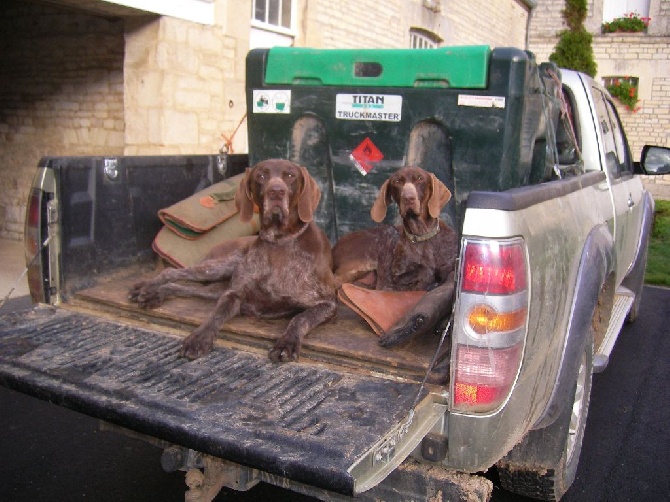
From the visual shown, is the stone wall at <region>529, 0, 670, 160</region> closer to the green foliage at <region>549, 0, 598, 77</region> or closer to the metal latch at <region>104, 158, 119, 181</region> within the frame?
the green foliage at <region>549, 0, 598, 77</region>

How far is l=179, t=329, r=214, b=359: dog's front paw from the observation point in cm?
291

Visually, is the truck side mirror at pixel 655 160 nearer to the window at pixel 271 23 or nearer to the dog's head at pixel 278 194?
the dog's head at pixel 278 194

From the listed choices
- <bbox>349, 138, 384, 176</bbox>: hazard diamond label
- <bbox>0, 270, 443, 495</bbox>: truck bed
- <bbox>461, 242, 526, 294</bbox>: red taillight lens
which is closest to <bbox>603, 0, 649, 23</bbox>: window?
<bbox>349, 138, 384, 176</bbox>: hazard diamond label

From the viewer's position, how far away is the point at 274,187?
140 inches

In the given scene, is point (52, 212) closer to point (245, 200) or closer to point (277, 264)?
point (245, 200)

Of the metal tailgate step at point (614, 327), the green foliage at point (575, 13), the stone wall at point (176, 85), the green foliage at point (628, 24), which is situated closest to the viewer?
the metal tailgate step at point (614, 327)

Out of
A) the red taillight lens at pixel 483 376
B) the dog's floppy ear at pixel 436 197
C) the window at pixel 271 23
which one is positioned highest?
the window at pixel 271 23

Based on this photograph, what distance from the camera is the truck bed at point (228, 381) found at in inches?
86.7

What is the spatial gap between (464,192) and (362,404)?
2.00 meters

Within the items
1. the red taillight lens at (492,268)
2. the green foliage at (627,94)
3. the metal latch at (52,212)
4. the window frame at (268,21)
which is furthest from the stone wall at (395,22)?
the red taillight lens at (492,268)

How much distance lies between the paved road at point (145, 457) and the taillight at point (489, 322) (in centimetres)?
147

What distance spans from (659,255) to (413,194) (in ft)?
26.5

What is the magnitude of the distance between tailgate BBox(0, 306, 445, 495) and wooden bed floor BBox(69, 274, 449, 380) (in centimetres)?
11

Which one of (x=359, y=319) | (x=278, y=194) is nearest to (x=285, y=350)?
(x=359, y=319)
